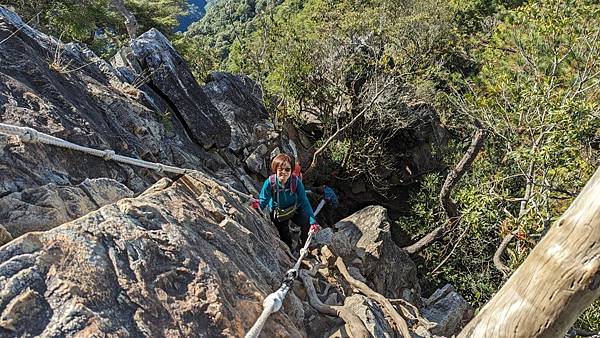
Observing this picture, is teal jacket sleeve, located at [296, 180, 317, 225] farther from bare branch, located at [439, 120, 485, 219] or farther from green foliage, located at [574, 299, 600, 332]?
green foliage, located at [574, 299, 600, 332]

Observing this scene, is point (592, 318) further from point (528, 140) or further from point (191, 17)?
point (191, 17)

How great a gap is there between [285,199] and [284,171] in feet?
1.82

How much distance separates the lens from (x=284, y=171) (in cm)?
544

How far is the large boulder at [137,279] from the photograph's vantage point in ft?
7.57

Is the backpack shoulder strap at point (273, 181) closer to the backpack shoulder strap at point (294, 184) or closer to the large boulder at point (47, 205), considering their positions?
the backpack shoulder strap at point (294, 184)

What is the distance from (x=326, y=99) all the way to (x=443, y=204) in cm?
508

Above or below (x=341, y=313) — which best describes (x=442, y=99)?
above

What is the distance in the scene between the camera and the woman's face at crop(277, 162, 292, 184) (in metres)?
5.38

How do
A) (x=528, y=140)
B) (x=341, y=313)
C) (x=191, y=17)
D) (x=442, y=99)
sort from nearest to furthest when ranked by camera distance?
(x=341, y=313) → (x=528, y=140) → (x=442, y=99) → (x=191, y=17)

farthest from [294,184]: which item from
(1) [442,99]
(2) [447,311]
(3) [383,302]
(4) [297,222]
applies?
(1) [442,99]

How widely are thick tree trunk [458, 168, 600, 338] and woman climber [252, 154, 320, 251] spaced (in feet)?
12.3

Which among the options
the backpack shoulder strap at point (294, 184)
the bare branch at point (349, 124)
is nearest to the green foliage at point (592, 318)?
the backpack shoulder strap at point (294, 184)

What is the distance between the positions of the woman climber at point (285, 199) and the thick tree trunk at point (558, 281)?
3.75m

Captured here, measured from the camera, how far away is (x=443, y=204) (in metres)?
10.5
